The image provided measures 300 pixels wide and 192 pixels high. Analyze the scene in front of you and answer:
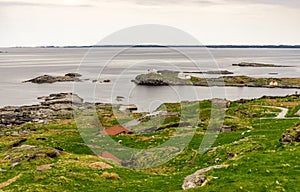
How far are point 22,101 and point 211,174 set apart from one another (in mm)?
120916

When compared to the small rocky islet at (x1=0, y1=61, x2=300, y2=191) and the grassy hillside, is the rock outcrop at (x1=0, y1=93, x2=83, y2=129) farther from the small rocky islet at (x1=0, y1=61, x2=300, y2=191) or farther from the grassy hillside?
the grassy hillside

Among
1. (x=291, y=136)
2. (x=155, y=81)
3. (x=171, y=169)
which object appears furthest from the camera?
(x=155, y=81)

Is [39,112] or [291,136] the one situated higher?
[291,136]

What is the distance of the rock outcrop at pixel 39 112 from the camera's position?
9917 cm

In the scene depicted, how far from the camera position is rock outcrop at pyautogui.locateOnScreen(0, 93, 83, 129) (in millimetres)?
99169

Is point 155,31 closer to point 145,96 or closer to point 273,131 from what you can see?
point 273,131

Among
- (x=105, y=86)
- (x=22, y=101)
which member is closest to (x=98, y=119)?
(x=22, y=101)

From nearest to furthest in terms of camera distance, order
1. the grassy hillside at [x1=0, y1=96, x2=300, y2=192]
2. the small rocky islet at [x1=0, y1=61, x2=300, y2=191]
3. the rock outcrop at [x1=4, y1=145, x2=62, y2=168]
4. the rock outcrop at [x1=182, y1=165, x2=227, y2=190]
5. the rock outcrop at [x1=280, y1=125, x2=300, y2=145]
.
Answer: the grassy hillside at [x1=0, y1=96, x2=300, y2=192]
the small rocky islet at [x1=0, y1=61, x2=300, y2=191]
the rock outcrop at [x1=182, y1=165, x2=227, y2=190]
the rock outcrop at [x1=280, y1=125, x2=300, y2=145]
the rock outcrop at [x1=4, y1=145, x2=62, y2=168]

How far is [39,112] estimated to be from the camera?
109 m

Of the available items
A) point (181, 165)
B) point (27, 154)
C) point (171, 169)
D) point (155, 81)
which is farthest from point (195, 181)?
point (155, 81)

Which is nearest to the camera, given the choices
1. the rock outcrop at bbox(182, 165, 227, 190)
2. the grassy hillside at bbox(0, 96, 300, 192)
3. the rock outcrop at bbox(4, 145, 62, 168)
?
the grassy hillside at bbox(0, 96, 300, 192)

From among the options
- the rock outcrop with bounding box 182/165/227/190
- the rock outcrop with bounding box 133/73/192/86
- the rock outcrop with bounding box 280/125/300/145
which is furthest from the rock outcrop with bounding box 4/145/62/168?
the rock outcrop with bounding box 133/73/192/86

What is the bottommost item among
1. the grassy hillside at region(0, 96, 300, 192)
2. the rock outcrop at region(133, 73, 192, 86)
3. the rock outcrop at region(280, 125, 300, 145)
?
the grassy hillside at region(0, 96, 300, 192)

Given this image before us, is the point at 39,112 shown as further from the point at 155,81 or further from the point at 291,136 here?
the point at 155,81
